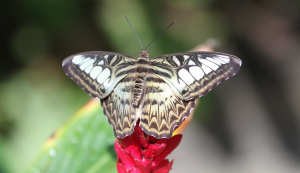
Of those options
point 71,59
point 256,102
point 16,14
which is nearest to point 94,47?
point 16,14

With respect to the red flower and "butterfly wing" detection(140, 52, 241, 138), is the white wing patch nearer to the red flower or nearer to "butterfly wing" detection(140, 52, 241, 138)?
"butterfly wing" detection(140, 52, 241, 138)

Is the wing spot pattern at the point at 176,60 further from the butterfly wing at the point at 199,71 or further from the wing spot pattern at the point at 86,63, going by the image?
the wing spot pattern at the point at 86,63

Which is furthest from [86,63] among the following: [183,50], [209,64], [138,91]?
[183,50]

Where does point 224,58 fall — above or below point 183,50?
above

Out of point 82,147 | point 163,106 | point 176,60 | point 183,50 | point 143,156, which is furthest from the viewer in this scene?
point 183,50

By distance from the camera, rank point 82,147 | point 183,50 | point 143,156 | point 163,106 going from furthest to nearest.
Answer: point 183,50 → point 82,147 → point 163,106 → point 143,156

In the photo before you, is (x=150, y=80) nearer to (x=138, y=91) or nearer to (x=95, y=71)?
(x=138, y=91)

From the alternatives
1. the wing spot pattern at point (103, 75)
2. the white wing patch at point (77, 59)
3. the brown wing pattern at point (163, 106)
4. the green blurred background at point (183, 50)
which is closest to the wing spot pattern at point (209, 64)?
the brown wing pattern at point (163, 106)

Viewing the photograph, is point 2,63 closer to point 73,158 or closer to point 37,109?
point 37,109
